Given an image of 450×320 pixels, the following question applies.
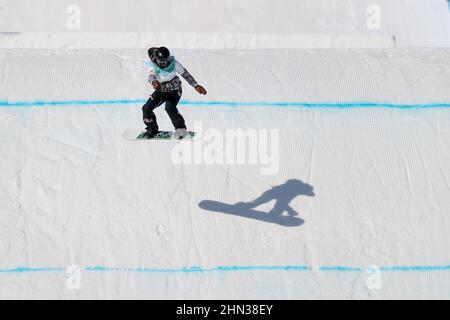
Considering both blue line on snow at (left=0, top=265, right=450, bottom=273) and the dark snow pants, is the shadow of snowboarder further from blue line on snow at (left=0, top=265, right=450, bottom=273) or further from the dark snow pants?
the dark snow pants

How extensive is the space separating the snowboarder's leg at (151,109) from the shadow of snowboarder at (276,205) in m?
1.15

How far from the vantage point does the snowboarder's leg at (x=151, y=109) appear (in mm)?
8152

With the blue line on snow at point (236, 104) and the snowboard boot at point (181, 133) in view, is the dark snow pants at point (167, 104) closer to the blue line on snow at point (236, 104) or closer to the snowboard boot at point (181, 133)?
the snowboard boot at point (181, 133)

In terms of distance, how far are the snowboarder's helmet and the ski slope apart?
1.87m

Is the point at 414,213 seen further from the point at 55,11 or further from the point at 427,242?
the point at 55,11

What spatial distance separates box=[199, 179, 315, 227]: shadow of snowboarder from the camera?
9.17 meters

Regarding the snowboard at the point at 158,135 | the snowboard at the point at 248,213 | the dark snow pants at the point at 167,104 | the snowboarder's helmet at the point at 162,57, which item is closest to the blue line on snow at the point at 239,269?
the snowboard at the point at 248,213

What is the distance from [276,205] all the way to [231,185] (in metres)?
0.57

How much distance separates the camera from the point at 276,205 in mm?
9305

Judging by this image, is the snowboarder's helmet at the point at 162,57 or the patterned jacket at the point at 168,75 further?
the patterned jacket at the point at 168,75

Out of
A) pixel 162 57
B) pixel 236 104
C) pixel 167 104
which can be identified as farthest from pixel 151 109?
pixel 236 104

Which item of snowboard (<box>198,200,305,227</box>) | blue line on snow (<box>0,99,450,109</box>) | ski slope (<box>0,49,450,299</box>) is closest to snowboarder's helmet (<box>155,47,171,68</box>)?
ski slope (<box>0,49,450,299</box>)

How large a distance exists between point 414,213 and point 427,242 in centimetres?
38
